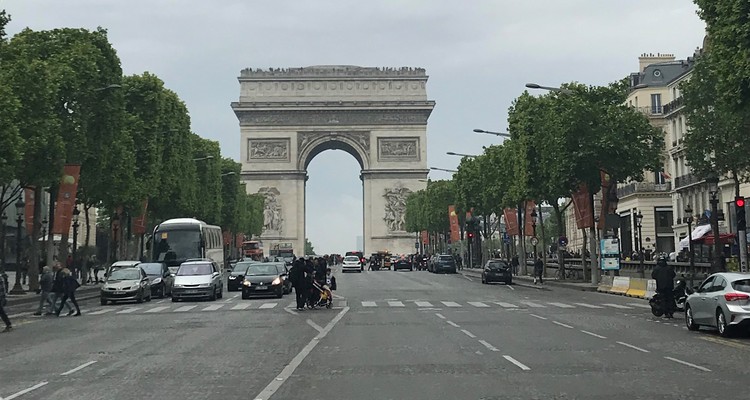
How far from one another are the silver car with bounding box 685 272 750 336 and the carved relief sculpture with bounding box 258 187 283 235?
109 metres

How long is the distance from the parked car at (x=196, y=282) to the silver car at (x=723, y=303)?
73.0 ft

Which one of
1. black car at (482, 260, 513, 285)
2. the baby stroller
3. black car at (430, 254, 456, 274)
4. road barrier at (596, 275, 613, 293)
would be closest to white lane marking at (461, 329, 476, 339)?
the baby stroller

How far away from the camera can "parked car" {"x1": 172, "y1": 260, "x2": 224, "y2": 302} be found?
39.4m

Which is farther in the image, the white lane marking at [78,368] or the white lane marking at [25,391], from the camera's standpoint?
the white lane marking at [78,368]

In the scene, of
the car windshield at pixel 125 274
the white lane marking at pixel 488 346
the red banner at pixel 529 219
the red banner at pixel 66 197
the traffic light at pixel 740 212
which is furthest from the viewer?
the red banner at pixel 529 219

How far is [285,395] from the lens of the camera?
12047 millimetres

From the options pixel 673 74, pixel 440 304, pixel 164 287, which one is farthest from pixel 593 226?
pixel 673 74

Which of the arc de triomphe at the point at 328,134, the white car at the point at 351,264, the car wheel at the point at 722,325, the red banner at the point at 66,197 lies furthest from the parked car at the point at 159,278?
the arc de triomphe at the point at 328,134

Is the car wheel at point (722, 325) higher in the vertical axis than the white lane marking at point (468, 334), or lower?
higher

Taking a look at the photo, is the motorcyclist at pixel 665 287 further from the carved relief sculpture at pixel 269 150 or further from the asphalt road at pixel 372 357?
the carved relief sculpture at pixel 269 150

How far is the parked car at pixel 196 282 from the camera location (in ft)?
129

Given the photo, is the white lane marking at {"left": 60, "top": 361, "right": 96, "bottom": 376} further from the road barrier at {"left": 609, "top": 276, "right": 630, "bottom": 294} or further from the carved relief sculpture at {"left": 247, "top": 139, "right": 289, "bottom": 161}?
the carved relief sculpture at {"left": 247, "top": 139, "right": 289, "bottom": 161}

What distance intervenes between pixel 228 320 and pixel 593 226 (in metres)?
26.8

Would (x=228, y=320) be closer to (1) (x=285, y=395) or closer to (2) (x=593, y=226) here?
(1) (x=285, y=395)
